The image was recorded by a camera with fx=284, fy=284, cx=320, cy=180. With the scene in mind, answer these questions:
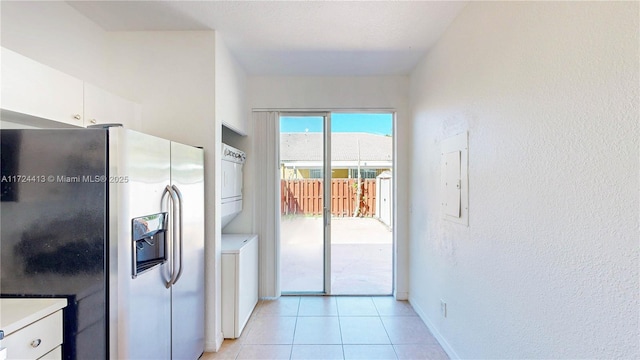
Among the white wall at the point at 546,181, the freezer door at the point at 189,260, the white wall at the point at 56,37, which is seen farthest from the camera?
the freezer door at the point at 189,260

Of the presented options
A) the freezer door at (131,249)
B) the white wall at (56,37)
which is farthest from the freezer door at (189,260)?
the white wall at (56,37)

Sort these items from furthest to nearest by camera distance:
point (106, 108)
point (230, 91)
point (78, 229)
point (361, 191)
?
point (361, 191) < point (230, 91) < point (106, 108) < point (78, 229)

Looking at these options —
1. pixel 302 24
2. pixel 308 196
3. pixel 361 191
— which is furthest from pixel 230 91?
pixel 361 191

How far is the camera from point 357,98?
3.46 metres

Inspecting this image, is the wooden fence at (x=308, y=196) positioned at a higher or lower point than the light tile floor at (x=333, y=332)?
higher

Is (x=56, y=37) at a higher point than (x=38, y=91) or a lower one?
higher

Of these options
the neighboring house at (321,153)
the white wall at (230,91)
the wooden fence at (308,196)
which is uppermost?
the white wall at (230,91)

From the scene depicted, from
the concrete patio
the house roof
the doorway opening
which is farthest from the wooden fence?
the house roof

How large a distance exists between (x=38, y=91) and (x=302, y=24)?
1728mm

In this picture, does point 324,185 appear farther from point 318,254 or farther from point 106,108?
point 106,108

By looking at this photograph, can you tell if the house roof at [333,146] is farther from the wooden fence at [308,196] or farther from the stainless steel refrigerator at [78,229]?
the stainless steel refrigerator at [78,229]

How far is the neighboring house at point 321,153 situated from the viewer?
3617 mm

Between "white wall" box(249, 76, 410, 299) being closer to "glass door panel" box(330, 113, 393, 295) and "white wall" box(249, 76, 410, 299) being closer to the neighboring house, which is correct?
"glass door panel" box(330, 113, 393, 295)

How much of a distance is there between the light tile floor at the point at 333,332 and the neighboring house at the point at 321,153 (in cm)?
154
